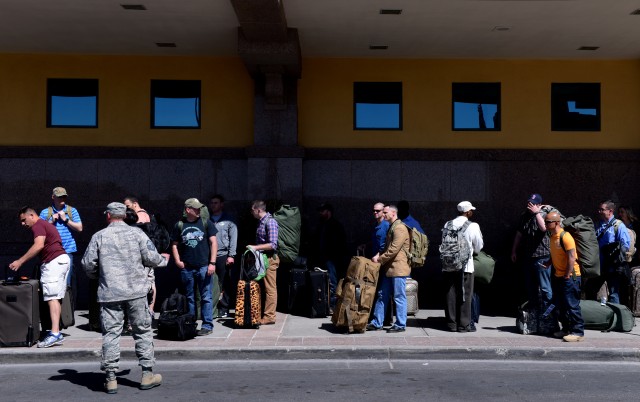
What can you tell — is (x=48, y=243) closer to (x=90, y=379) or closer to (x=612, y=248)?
(x=90, y=379)

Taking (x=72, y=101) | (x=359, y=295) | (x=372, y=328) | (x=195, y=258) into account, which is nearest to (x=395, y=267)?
(x=359, y=295)

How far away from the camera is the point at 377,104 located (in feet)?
Answer: 45.9

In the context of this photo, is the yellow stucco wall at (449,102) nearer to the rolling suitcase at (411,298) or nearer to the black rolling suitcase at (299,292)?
the black rolling suitcase at (299,292)

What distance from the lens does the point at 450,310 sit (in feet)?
35.2

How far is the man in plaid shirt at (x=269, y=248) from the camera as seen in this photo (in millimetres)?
11203

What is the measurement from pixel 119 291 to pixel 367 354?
3.42 m

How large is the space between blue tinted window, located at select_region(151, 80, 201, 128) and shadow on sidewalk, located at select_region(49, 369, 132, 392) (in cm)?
633

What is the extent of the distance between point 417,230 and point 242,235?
3.17 metres

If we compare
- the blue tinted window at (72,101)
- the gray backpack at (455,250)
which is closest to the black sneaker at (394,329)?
the gray backpack at (455,250)

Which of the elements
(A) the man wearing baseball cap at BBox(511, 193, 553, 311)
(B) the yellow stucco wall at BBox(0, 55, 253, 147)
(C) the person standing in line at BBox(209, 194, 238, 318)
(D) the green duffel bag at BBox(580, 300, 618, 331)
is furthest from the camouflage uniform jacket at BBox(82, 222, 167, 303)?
(D) the green duffel bag at BBox(580, 300, 618, 331)

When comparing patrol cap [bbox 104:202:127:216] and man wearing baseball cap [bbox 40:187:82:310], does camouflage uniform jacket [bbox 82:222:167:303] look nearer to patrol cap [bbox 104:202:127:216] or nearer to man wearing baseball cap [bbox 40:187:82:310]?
patrol cap [bbox 104:202:127:216]

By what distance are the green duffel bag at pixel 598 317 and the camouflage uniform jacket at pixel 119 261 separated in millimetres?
6656

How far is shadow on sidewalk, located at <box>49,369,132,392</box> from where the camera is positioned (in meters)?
7.93

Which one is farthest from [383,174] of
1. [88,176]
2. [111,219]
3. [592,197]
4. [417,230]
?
[111,219]
